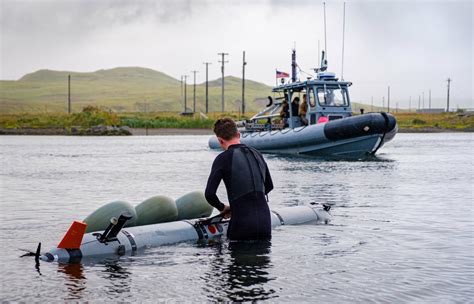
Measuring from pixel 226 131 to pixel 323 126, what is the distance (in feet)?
69.0

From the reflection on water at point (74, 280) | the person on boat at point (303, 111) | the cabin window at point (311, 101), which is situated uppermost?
the cabin window at point (311, 101)

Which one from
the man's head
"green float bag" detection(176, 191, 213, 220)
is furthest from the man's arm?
"green float bag" detection(176, 191, 213, 220)

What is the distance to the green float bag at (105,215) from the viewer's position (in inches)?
402

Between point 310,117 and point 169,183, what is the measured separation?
12235mm

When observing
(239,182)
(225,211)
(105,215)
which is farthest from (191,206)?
(239,182)

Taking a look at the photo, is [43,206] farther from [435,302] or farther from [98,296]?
[435,302]

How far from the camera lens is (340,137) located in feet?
96.0

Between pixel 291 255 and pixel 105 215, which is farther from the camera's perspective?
pixel 105 215

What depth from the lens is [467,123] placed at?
8650cm

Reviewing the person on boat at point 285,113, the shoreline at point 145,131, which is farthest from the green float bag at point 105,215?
the shoreline at point 145,131

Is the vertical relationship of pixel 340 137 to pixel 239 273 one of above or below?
above

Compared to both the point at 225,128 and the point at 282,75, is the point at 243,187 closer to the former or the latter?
the point at 225,128

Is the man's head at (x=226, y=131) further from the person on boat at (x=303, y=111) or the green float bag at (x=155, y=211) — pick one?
the person on boat at (x=303, y=111)

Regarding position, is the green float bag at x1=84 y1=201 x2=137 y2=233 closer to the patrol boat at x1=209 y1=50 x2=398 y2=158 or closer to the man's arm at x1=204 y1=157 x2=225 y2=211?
the man's arm at x1=204 y1=157 x2=225 y2=211
